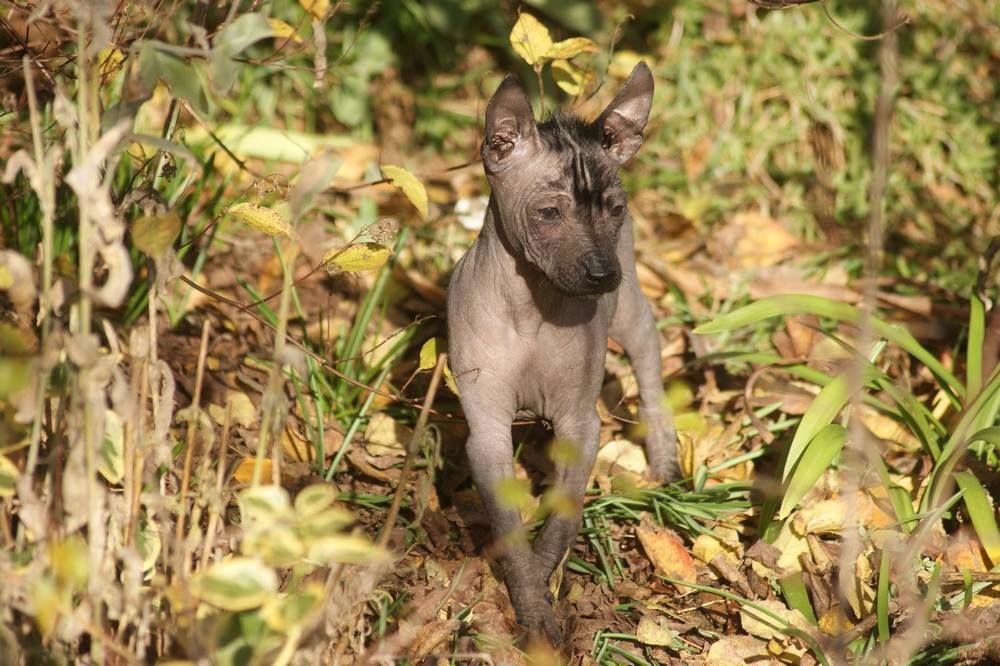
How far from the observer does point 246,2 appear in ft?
14.4

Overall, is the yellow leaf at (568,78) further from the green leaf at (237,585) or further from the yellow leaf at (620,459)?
the green leaf at (237,585)

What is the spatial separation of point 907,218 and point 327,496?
4.90m

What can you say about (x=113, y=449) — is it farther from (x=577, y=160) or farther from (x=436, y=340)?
(x=577, y=160)

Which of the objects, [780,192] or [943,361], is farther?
[780,192]

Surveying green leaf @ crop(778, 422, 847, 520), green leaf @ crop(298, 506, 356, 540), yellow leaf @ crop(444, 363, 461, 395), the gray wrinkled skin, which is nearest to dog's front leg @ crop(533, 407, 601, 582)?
the gray wrinkled skin

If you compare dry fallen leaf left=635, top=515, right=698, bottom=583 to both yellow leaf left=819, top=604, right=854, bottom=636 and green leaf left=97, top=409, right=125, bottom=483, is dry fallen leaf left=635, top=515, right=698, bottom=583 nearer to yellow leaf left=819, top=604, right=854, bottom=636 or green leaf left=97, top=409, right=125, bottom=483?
yellow leaf left=819, top=604, right=854, bottom=636

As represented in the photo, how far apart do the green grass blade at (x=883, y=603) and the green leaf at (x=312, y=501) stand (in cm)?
191

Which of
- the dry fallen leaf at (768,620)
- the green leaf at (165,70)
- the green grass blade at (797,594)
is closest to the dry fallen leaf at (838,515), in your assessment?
the green grass blade at (797,594)

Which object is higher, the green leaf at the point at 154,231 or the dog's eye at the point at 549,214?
the green leaf at the point at 154,231

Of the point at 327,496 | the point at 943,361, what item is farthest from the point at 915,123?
the point at 327,496

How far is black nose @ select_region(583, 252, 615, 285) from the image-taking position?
3.70 m

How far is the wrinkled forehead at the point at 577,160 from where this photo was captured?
3893 mm

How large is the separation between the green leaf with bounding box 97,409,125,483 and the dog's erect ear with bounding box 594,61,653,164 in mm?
1944

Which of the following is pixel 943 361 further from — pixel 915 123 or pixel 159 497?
pixel 159 497
